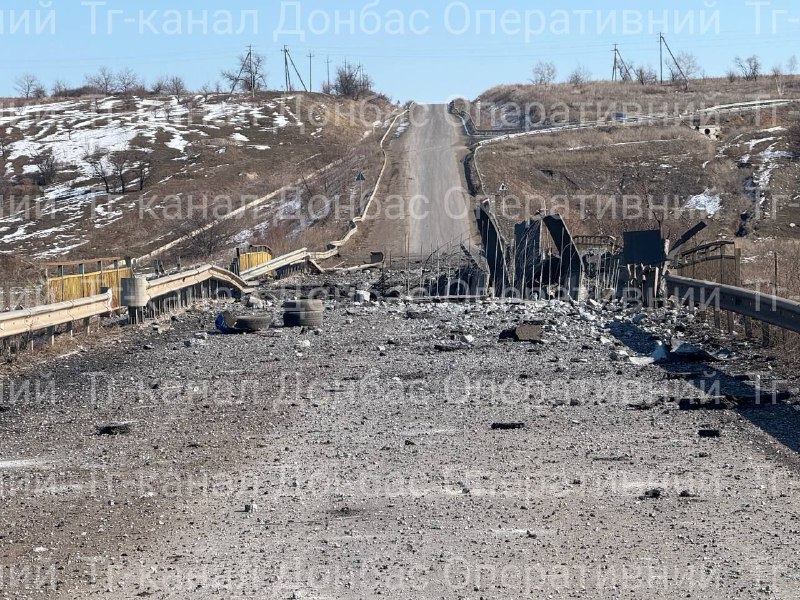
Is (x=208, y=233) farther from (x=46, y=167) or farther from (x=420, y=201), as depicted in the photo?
(x=46, y=167)

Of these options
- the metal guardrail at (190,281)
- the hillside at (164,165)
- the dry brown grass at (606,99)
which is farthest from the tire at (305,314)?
the dry brown grass at (606,99)

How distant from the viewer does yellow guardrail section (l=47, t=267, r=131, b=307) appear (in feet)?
63.9

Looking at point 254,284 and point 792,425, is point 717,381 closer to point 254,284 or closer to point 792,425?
point 792,425

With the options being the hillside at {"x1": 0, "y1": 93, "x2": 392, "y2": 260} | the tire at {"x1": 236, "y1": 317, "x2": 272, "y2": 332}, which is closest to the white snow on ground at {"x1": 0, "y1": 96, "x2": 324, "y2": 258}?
the hillside at {"x1": 0, "y1": 93, "x2": 392, "y2": 260}

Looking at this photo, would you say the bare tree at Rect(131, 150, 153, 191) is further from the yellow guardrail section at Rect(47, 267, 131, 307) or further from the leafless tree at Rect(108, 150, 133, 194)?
the yellow guardrail section at Rect(47, 267, 131, 307)

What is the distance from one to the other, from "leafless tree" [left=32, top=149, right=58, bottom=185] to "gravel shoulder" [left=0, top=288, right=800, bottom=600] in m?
73.4

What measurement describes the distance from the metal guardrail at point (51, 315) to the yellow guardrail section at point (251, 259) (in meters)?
13.7

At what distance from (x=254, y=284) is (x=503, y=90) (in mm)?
103315

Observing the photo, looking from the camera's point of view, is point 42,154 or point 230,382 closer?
point 230,382

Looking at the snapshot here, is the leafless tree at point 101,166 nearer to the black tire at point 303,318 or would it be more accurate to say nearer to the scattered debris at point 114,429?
the black tire at point 303,318

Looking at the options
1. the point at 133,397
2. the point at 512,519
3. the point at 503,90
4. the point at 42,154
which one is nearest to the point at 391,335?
the point at 133,397

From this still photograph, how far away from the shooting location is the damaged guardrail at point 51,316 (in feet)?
Result: 46.3

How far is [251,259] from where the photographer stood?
34438 mm

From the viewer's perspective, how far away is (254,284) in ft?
95.6
